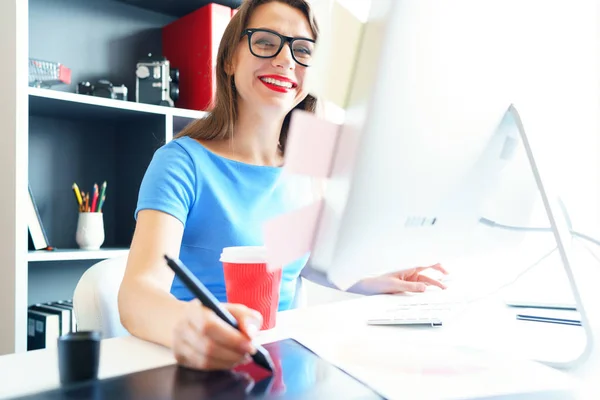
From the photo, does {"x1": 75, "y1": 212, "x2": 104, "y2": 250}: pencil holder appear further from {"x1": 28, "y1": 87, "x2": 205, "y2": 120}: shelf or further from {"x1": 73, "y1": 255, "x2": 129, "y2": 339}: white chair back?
{"x1": 73, "y1": 255, "x2": 129, "y2": 339}: white chair back

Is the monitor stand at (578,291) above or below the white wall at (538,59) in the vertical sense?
below

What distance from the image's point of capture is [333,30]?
44 cm

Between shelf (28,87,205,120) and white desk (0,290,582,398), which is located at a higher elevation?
shelf (28,87,205,120)

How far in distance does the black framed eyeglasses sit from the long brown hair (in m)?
0.08

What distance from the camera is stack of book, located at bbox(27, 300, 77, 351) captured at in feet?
5.01

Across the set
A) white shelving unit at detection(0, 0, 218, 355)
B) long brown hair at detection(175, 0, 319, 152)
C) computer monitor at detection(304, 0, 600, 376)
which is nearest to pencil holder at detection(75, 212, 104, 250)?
white shelving unit at detection(0, 0, 218, 355)

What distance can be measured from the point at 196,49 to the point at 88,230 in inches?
30.9

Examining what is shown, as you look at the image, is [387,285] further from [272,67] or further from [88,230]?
[88,230]

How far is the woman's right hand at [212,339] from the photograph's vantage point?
1.69ft

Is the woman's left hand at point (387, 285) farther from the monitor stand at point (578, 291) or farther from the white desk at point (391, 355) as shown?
the monitor stand at point (578, 291)

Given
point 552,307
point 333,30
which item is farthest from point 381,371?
point 552,307

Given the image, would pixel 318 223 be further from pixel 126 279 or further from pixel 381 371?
pixel 126 279

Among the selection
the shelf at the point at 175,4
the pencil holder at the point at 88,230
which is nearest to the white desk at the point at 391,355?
the pencil holder at the point at 88,230

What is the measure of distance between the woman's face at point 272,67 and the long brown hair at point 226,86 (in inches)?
0.6
